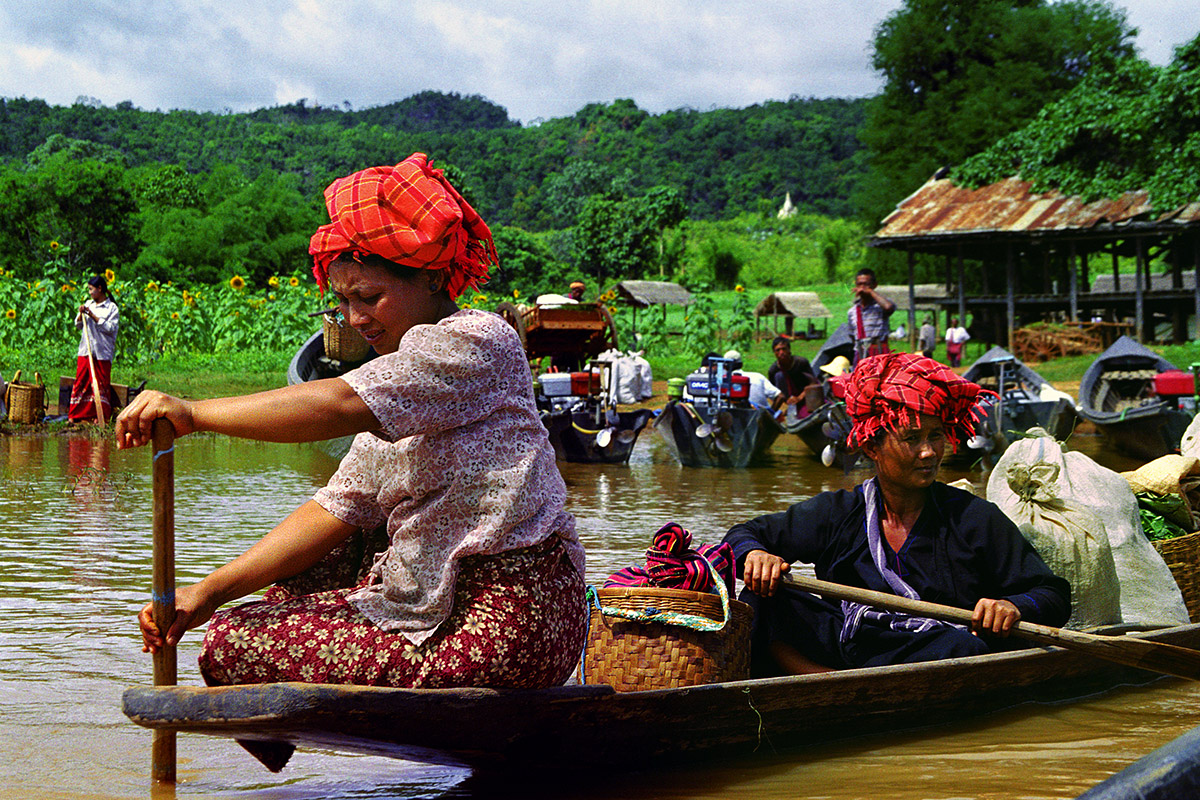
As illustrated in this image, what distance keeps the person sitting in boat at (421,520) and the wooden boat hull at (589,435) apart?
9117mm

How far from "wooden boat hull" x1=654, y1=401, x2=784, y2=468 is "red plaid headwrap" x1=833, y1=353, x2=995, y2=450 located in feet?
25.1

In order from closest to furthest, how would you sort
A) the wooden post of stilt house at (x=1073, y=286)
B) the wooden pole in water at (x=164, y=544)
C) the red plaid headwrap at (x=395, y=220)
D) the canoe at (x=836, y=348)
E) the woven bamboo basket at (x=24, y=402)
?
the wooden pole in water at (x=164, y=544) < the red plaid headwrap at (x=395, y=220) < the woven bamboo basket at (x=24, y=402) < the canoe at (x=836, y=348) < the wooden post of stilt house at (x=1073, y=286)

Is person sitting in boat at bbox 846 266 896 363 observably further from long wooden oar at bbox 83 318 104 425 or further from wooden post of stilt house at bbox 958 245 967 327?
wooden post of stilt house at bbox 958 245 967 327

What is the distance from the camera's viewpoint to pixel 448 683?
8.46 feet


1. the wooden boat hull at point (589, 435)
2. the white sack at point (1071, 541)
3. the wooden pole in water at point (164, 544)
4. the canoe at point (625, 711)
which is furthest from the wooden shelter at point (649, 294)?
the wooden pole in water at point (164, 544)

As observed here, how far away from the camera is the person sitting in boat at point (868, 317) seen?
12.1m

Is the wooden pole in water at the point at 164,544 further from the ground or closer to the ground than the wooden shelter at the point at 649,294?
closer to the ground

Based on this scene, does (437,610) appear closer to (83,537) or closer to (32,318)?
(83,537)

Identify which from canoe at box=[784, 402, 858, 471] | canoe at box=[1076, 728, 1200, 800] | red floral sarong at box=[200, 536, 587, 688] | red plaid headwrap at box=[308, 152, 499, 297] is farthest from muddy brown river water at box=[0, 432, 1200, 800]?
canoe at box=[784, 402, 858, 471]

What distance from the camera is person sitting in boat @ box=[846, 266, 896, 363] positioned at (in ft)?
39.7

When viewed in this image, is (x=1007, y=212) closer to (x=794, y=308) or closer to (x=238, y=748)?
(x=794, y=308)

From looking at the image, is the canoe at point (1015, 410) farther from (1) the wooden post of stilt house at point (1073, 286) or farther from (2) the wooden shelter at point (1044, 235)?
(1) the wooden post of stilt house at point (1073, 286)

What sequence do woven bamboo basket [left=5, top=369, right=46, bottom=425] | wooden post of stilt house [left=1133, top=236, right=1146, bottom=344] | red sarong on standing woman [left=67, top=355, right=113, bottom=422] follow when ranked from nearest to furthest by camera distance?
red sarong on standing woman [left=67, top=355, right=113, bottom=422]
woven bamboo basket [left=5, top=369, right=46, bottom=425]
wooden post of stilt house [left=1133, top=236, right=1146, bottom=344]

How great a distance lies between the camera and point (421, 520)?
252 cm
